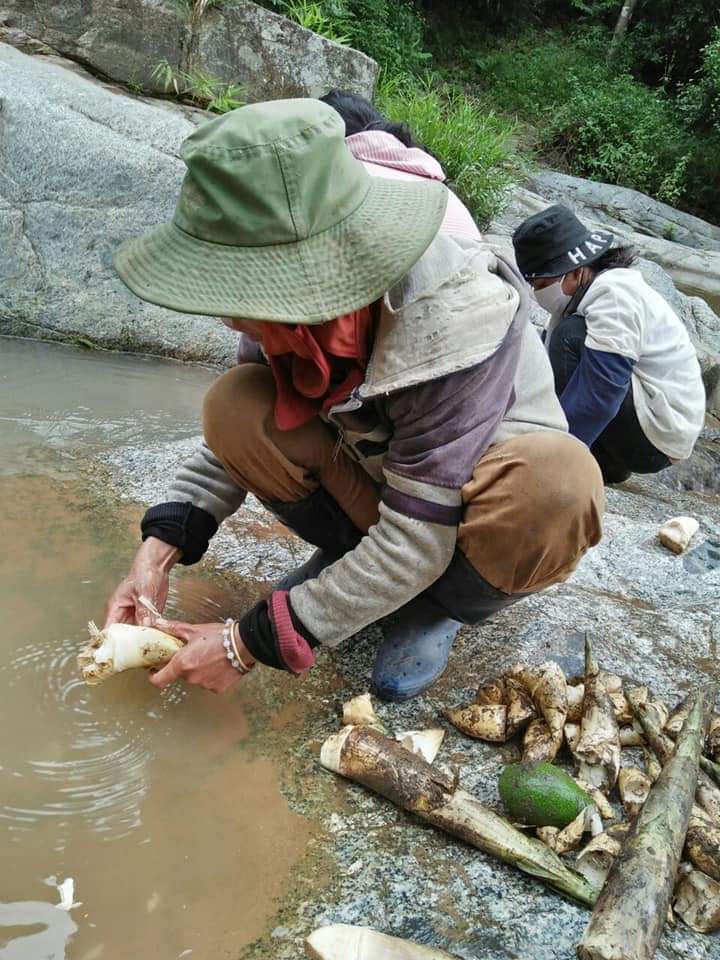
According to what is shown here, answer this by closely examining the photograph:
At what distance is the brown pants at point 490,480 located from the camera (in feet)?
5.27

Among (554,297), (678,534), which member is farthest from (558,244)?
(678,534)

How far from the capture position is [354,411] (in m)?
1.67

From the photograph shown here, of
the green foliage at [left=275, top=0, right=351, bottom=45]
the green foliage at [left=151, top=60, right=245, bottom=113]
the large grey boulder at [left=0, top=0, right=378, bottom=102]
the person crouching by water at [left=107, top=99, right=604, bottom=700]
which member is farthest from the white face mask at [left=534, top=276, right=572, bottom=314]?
the green foliage at [left=275, top=0, right=351, bottom=45]

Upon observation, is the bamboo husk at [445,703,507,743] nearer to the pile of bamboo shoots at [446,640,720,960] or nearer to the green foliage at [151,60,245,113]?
the pile of bamboo shoots at [446,640,720,960]

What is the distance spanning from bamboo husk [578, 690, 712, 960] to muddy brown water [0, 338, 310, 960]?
1.75ft

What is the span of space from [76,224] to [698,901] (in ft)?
12.9

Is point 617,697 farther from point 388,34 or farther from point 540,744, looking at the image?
point 388,34

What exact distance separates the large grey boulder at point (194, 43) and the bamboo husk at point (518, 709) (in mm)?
6021

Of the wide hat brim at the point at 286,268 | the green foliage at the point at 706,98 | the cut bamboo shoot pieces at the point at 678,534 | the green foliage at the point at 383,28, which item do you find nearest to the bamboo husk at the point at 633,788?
the wide hat brim at the point at 286,268

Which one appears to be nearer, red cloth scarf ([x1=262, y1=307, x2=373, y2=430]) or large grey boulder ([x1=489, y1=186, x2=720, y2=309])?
red cloth scarf ([x1=262, y1=307, x2=373, y2=430])

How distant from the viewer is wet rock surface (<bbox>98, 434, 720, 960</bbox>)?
55.3 inches

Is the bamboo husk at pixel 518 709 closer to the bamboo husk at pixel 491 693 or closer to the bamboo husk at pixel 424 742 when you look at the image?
the bamboo husk at pixel 491 693

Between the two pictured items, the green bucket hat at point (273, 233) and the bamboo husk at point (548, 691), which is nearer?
the green bucket hat at point (273, 233)

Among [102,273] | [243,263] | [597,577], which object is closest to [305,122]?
[243,263]
